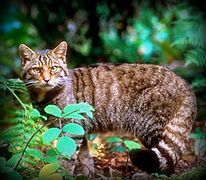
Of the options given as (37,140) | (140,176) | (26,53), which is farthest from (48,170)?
(26,53)

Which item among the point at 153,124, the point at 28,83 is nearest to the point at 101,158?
the point at 153,124

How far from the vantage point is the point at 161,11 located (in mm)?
6906

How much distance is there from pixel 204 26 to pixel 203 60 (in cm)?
44

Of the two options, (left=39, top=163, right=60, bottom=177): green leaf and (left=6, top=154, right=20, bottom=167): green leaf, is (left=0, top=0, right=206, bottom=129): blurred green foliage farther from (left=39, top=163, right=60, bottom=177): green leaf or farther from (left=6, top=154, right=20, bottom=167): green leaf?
(left=39, top=163, right=60, bottom=177): green leaf

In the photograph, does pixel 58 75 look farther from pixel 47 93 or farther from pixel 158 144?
pixel 158 144

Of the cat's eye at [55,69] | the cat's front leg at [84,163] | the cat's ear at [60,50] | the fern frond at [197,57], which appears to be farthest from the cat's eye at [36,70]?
the fern frond at [197,57]

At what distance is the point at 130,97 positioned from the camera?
439 centimetres

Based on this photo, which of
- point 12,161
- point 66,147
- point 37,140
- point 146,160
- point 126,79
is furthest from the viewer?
point 126,79

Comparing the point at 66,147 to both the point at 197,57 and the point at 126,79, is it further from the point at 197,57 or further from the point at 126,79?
the point at 197,57

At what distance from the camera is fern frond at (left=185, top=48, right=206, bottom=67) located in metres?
5.39

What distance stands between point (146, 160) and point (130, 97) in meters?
0.61

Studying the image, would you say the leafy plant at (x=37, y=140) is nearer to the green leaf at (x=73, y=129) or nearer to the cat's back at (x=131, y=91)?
the green leaf at (x=73, y=129)

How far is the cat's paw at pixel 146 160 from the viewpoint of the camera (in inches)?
161

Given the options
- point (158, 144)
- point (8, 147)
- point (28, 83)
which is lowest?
point (158, 144)
